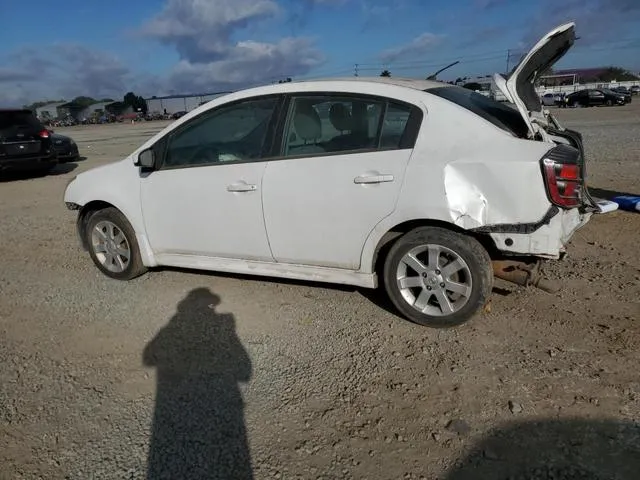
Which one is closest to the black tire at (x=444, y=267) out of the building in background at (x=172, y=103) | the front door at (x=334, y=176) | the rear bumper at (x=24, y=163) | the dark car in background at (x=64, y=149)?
the front door at (x=334, y=176)

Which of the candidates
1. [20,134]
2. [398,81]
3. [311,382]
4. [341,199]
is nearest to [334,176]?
[341,199]

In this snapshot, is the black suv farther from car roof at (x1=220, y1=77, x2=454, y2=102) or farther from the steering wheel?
car roof at (x1=220, y1=77, x2=454, y2=102)

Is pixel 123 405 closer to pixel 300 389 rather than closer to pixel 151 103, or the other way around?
pixel 300 389

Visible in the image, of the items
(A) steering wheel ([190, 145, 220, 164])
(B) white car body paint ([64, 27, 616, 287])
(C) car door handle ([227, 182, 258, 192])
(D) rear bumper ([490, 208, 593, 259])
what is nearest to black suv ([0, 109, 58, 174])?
(B) white car body paint ([64, 27, 616, 287])

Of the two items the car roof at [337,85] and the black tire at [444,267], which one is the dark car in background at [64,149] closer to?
the car roof at [337,85]

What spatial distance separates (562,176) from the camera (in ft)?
10.0

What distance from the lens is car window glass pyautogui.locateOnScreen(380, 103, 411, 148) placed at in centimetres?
338

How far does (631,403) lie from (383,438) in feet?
4.54

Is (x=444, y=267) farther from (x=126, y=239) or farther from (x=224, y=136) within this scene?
(x=126, y=239)

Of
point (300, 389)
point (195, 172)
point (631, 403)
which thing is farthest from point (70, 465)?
point (631, 403)

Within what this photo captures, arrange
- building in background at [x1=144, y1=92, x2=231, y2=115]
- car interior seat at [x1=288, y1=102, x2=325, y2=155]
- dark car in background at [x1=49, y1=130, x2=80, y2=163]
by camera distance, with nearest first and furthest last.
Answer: car interior seat at [x1=288, y1=102, x2=325, y2=155], dark car in background at [x1=49, y1=130, x2=80, y2=163], building in background at [x1=144, y1=92, x2=231, y2=115]

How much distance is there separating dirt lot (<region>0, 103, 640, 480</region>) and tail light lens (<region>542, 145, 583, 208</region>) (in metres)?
0.98

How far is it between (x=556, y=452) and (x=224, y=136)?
129 inches

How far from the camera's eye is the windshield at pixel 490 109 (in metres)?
A: 3.34
